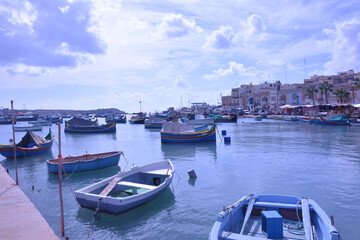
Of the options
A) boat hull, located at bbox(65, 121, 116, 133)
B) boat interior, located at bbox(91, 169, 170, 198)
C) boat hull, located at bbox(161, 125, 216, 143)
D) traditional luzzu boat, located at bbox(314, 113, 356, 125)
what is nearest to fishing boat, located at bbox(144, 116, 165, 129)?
boat hull, located at bbox(65, 121, 116, 133)

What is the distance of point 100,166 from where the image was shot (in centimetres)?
2059

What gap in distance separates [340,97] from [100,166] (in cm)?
6997

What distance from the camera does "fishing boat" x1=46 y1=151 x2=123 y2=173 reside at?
19203 millimetres

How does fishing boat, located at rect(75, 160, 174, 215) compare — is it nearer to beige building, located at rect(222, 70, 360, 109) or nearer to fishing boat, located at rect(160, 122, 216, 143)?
fishing boat, located at rect(160, 122, 216, 143)

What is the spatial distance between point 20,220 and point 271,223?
836 centimetres

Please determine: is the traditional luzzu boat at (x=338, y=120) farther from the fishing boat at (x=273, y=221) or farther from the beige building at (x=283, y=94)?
the fishing boat at (x=273, y=221)

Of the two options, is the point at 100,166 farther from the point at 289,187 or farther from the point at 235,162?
the point at 289,187

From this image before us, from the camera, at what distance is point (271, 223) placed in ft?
26.2

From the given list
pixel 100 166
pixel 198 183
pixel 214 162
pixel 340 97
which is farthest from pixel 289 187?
pixel 340 97

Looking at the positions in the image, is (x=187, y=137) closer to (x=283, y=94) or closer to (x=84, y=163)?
(x=84, y=163)

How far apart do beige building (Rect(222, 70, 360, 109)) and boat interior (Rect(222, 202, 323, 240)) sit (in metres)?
73.5

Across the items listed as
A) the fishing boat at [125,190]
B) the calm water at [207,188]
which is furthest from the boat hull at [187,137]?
the fishing boat at [125,190]

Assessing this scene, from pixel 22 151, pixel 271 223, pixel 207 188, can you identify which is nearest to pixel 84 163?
pixel 207 188

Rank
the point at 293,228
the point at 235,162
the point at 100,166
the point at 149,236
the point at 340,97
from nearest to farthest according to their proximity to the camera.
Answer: the point at 293,228 → the point at 149,236 → the point at 100,166 → the point at 235,162 → the point at 340,97
